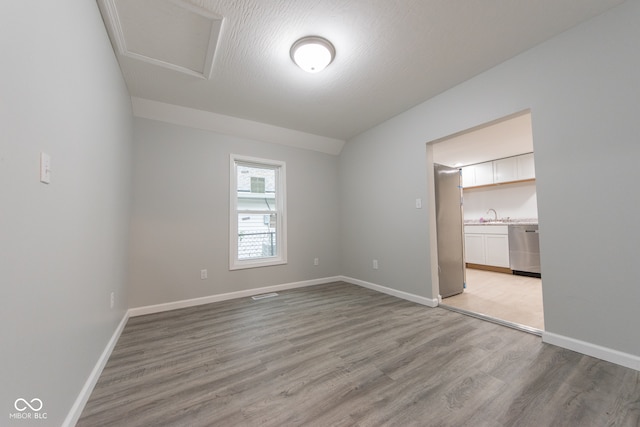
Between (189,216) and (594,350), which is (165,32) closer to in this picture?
(189,216)

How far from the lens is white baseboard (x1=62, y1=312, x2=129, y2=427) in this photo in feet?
3.83

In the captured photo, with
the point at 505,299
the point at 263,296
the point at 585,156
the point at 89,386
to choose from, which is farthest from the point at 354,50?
the point at 505,299

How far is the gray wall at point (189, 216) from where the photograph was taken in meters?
2.83

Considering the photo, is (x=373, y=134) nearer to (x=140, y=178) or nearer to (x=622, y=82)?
(x=622, y=82)

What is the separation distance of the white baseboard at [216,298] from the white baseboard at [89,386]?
2.09ft

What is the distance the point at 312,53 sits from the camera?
1.98m

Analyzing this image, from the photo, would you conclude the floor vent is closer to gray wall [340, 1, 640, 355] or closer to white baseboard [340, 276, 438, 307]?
white baseboard [340, 276, 438, 307]

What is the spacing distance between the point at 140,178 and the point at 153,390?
2.34 meters

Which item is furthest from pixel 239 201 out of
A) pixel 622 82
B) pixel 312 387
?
pixel 622 82

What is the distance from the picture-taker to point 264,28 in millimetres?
1812

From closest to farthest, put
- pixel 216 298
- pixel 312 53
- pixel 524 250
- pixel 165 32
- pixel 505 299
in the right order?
pixel 165 32
pixel 312 53
pixel 505 299
pixel 216 298
pixel 524 250

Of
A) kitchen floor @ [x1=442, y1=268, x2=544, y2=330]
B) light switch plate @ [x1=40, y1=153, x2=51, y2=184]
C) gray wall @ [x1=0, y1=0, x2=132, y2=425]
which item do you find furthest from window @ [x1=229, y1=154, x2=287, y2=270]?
kitchen floor @ [x1=442, y1=268, x2=544, y2=330]

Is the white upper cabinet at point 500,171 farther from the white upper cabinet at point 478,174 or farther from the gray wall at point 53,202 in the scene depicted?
the gray wall at point 53,202

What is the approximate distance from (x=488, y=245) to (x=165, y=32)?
236 inches
